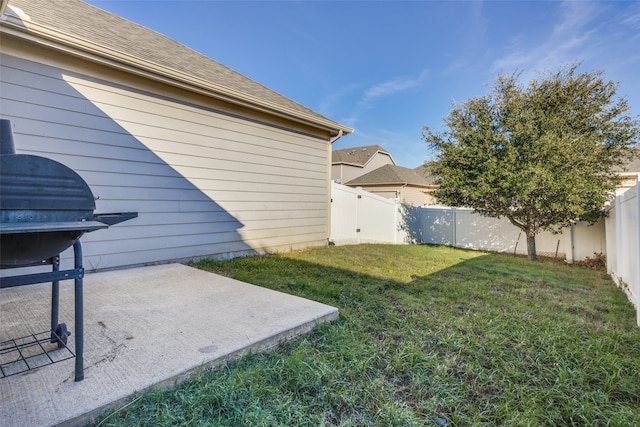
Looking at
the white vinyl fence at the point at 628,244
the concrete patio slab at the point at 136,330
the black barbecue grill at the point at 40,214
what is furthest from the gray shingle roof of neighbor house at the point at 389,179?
the black barbecue grill at the point at 40,214

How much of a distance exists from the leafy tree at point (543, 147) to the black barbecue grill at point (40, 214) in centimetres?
764

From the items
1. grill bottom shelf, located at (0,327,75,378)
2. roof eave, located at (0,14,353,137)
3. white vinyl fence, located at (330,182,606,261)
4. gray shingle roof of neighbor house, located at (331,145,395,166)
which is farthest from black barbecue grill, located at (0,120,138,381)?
gray shingle roof of neighbor house, located at (331,145,395,166)

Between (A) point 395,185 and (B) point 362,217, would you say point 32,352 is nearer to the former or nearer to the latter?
(B) point 362,217

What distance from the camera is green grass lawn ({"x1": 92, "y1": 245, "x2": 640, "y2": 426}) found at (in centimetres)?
157

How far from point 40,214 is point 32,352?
1165 mm

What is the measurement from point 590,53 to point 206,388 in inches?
375

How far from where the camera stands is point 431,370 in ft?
6.73

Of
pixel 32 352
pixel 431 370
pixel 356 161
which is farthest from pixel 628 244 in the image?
pixel 356 161

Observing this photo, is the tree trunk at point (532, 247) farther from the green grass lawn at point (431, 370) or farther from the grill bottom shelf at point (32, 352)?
the grill bottom shelf at point (32, 352)

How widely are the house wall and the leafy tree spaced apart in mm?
4508

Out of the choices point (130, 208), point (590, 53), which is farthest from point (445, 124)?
point (130, 208)

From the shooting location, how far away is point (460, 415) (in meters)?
1.62

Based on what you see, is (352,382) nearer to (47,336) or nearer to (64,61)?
(47,336)

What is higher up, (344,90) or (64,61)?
(344,90)
